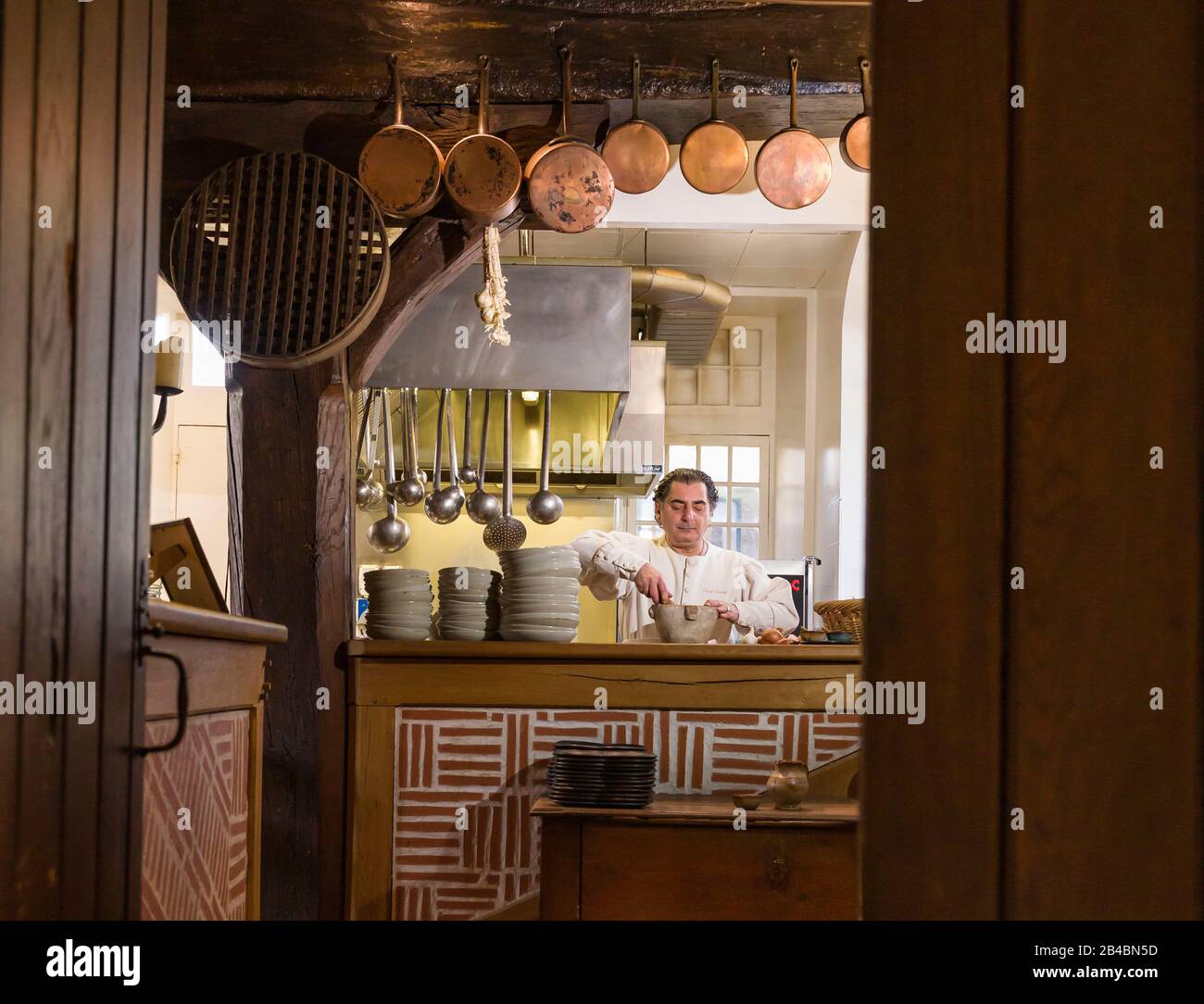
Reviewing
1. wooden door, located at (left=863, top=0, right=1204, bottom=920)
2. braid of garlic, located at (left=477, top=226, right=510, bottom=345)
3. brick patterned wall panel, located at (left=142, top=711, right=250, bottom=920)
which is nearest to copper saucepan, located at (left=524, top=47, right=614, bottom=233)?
braid of garlic, located at (left=477, top=226, right=510, bottom=345)

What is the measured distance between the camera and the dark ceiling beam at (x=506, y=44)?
3307mm

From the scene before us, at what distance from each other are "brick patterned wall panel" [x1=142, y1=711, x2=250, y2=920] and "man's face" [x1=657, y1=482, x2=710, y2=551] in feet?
9.36

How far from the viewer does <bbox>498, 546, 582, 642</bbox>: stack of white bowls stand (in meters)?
3.53

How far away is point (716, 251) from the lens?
6793mm

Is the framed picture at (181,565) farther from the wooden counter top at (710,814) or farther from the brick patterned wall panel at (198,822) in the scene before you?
the wooden counter top at (710,814)

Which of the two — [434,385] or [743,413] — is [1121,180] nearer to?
[434,385]

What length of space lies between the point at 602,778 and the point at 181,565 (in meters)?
1.15

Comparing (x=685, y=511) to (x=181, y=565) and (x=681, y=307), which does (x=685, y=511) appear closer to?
(x=681, y=307)

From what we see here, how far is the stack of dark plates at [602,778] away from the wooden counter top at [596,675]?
47 cm

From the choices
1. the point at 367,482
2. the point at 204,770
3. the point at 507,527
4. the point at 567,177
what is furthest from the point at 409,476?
the point at 204,770

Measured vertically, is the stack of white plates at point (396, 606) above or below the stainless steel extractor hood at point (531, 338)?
below

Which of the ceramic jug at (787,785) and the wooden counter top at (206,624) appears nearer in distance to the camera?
the wooden counter top at (206,624)

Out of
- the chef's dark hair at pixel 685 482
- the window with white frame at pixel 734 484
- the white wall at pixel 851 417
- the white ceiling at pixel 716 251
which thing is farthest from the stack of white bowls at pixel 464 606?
the window with white frame at pixel 734 484

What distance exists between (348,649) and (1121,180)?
2722 mm
